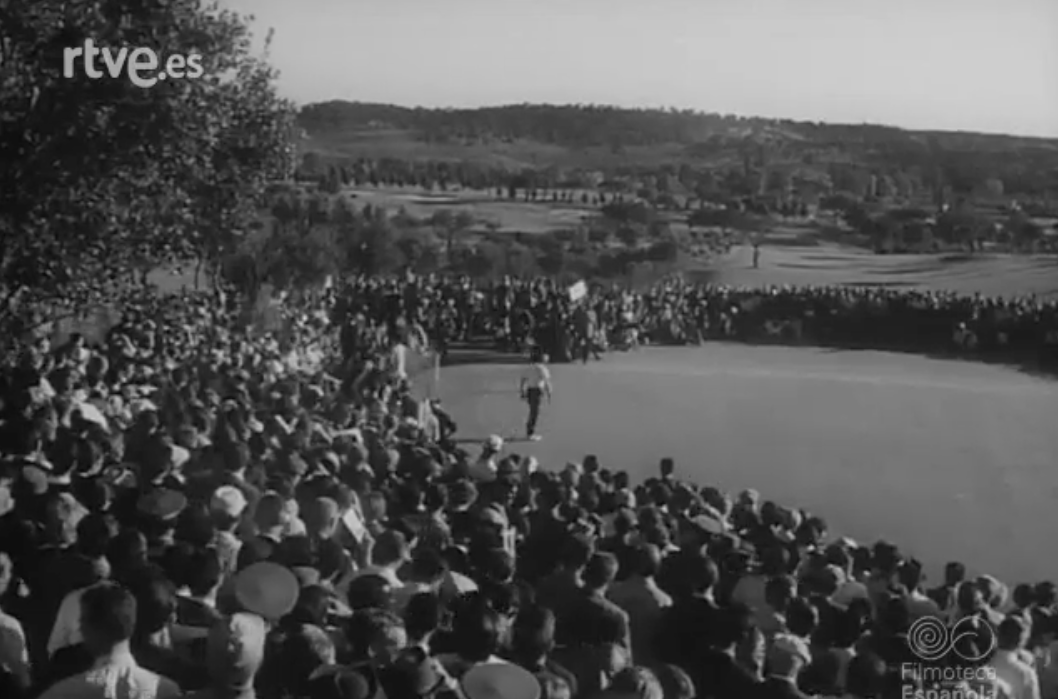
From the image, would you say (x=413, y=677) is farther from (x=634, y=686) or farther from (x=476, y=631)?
(x=634, y=686)

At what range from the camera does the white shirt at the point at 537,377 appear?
9.23m

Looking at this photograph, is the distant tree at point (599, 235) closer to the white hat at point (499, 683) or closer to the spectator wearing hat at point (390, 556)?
the spectator wearing hat at point (390, 556)

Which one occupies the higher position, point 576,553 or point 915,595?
point 576,553

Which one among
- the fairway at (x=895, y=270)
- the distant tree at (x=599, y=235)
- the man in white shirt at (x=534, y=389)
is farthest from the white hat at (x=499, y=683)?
the distant tree at (x=599, y=235)

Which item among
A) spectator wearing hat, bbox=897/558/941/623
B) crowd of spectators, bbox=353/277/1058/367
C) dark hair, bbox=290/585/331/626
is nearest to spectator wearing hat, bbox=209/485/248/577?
dark hair, bbox=290/585/331/626

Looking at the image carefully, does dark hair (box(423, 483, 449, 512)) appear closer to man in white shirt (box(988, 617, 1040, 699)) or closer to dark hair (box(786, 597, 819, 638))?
dark hair (box(786, 597, 819, 638))

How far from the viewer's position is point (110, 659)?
2.96 meters

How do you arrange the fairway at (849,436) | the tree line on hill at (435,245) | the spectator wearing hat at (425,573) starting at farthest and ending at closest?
the tree line on hill at (435,245) < the fairway at (849,436) < the spectator wearing hat at (425,573)

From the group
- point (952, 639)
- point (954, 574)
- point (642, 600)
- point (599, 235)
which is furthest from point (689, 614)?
point (599, 235)

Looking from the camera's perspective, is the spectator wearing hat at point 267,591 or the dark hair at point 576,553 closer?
the spectator wearing hat at point 267,591

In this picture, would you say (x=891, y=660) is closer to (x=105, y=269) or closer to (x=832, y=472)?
(x=832, y=472)

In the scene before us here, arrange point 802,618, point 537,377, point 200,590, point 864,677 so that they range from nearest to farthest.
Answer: point 200,590 → point 864,677 → point 802,618 → point 537,377
